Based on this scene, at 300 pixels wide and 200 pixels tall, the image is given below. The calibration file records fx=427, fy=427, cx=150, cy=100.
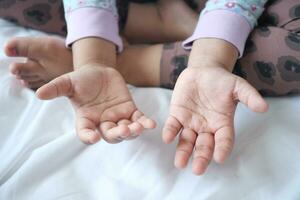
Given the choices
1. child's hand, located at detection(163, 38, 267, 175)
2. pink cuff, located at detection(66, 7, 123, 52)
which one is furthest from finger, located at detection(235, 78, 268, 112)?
pink cuff, located at detection(66, 7, 123, 52)

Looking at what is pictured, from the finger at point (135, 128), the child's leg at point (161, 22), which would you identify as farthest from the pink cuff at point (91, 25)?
the finger at point (135, 128)

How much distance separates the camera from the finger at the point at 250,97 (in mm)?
460

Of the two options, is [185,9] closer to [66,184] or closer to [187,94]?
[187,94]

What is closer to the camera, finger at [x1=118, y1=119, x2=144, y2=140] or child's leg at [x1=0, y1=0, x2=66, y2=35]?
finger at [x1=118, y1=119, x2=144, y2=140]

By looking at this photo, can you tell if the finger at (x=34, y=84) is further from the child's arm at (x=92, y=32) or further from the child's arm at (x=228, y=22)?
the child's arm at (x=228, y=22)

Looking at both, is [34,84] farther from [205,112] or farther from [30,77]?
[205,112]

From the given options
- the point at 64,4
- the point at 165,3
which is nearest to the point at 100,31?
the point at 64,4

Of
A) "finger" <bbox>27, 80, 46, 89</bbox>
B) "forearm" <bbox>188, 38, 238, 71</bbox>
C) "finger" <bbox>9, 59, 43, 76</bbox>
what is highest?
"forearm" <bbox>188, 38, 238, 71</bbox>

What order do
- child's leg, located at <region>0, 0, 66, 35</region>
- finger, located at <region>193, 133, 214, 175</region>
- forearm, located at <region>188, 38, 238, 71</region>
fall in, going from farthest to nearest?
child's leg, located at <region>0, 0, 66, 35</region> < forearm, located at <region>188, 38, 238, 71</region> < finger, located at <region>193, 133, 214, 175</region>

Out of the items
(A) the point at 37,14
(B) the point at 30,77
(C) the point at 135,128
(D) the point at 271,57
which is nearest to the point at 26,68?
(B) the point at 30,77

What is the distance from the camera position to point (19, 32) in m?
0.71

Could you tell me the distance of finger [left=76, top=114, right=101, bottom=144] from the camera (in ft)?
1.53

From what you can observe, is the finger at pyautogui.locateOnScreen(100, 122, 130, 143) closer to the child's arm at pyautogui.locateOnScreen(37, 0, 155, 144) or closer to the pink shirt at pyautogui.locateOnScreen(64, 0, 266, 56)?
the child's arm at pyautogui.locateOnScreen(37, 0, 155, 144)

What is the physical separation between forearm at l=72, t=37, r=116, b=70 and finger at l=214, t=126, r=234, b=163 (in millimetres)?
206
